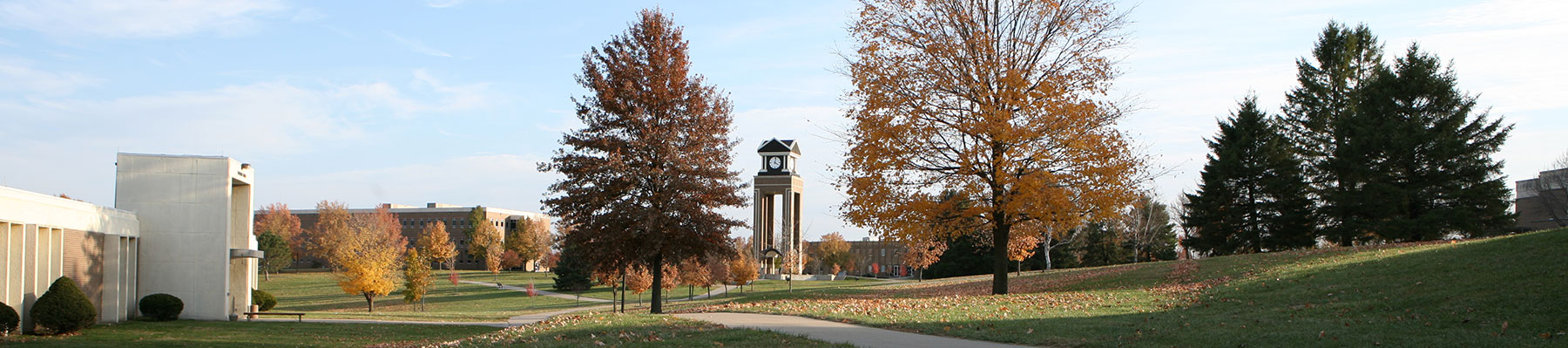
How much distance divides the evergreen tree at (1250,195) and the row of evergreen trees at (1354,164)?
49 mm

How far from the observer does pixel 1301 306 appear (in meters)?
14.7

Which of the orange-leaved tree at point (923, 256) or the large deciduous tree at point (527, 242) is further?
the large deciduous tree at point (527, 242)

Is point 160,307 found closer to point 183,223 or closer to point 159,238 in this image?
point 159,238

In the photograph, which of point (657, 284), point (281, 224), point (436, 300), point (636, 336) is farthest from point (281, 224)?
point (636, 336)

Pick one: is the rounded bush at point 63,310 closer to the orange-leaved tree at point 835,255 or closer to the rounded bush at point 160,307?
the rounded bush at point 160,307

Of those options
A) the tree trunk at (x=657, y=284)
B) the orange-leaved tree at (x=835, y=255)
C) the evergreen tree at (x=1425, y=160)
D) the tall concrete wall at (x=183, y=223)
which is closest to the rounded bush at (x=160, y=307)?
the tall concrete wall at (x=183, y=223)

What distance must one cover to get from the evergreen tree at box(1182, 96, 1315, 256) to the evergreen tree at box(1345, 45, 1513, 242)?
4.27 meters

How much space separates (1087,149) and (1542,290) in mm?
8899

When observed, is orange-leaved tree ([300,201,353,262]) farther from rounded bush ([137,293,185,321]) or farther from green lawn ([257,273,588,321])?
rounded bush ([137,293,185,321])

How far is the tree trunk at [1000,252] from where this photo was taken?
21625 millimetres

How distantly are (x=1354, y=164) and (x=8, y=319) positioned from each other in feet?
128

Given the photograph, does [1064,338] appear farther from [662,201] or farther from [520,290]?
[520,290]

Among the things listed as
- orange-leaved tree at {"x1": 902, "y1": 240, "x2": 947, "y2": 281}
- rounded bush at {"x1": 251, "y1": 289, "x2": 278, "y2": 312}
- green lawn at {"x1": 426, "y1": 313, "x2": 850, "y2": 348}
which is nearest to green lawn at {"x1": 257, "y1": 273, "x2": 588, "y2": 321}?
rounded bush at {"x1": 251, "y1": 289, "x2": 278, "y2": 312}

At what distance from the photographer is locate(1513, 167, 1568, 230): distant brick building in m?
49.3
